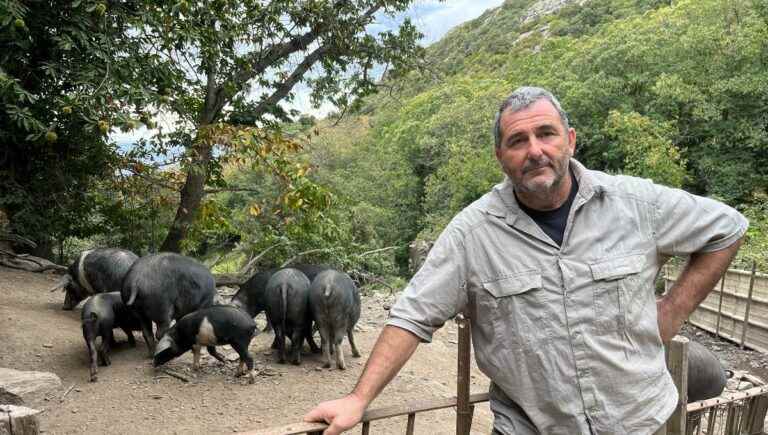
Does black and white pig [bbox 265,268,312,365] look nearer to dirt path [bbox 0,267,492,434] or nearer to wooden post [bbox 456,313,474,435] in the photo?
dirt path [bbox 0,267,492,434]

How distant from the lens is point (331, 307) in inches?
238

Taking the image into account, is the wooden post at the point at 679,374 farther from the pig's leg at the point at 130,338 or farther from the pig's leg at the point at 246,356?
the pig's leg at the point at 130,338

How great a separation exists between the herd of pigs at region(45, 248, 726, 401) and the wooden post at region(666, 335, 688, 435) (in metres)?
2.92

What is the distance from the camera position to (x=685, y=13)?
2520 cm

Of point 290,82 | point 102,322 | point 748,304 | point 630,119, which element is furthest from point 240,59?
point 630,119

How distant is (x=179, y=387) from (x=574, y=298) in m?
4.36

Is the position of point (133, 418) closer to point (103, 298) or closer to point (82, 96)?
point (103, 298)

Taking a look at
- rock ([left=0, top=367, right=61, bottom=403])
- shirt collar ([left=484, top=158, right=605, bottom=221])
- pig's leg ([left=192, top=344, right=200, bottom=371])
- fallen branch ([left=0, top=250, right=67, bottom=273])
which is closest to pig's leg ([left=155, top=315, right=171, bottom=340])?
pig's leg ([left=192, top=344, right=200, bottom=371])

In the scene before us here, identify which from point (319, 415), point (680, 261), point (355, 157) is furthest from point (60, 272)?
point (355, 157)

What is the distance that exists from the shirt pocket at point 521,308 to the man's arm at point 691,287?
1.75 feet

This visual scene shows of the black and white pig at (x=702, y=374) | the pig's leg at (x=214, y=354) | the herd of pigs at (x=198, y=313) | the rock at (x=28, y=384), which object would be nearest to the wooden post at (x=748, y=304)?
the black and white pig at (x=702, y=374)

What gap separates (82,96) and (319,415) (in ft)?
16.5

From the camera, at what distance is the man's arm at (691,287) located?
6.80 ft

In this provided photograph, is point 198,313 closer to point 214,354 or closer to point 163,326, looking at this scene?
point 214,354
